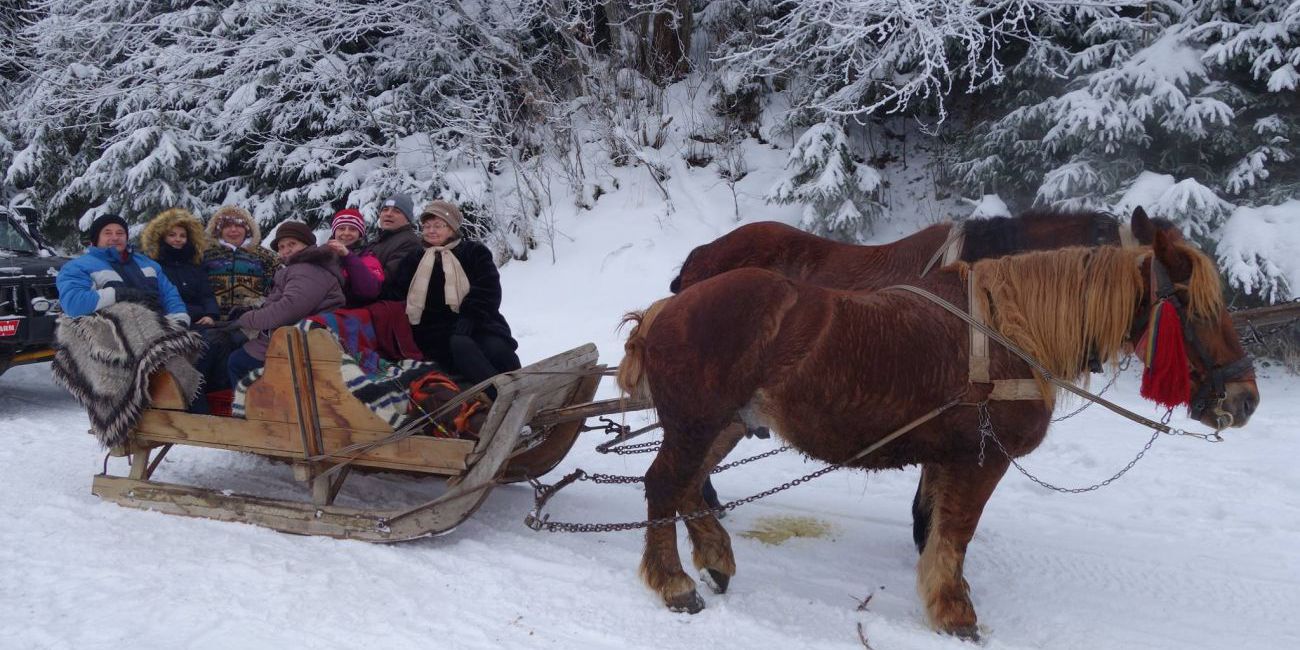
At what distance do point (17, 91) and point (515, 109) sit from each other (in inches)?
356

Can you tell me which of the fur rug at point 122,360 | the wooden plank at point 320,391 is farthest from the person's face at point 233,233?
the wooden plank at point 320,391

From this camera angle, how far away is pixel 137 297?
4.43m

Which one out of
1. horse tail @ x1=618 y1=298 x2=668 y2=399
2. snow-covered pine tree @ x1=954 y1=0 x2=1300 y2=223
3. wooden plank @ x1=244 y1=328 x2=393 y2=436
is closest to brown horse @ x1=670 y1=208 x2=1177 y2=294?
horse tail @ x1=618 y1=298 x2=668 y2=399

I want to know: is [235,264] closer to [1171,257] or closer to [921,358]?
[921,358]

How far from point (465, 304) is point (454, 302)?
70mm

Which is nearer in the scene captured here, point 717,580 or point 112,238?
point 717,580

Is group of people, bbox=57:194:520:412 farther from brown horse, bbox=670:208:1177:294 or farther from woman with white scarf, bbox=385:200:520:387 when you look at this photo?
brown horse, bbox=670:208:1177:294

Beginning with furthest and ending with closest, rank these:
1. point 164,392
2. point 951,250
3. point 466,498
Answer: point 164,392, point 466,498, point 951,250

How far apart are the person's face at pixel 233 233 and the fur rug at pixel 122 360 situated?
1.32 meters

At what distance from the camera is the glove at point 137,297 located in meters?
4.40

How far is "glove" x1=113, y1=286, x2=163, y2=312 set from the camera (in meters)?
4.40

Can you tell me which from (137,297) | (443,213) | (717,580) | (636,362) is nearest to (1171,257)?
(636,362)

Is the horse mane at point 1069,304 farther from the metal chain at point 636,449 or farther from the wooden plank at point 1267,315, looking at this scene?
the metal chain at point 636,449

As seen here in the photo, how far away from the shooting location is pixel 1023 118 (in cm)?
723
